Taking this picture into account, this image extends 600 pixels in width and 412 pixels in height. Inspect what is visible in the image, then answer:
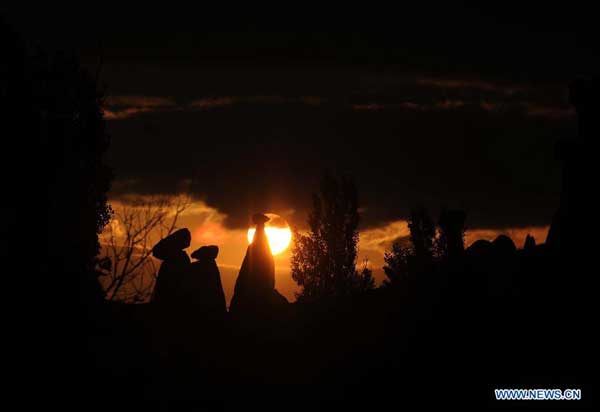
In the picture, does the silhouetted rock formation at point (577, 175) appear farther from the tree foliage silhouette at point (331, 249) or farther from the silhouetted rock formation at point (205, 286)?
the tree foliage silhouette at point (331, 249)

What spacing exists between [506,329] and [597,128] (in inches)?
307

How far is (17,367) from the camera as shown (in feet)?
26.3

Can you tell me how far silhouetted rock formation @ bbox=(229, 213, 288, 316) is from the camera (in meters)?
28.3

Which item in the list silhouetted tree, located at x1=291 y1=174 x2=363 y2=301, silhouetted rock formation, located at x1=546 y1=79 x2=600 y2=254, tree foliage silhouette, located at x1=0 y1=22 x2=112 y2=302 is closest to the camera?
tree foliage silhouette, located at x1=0 y1=22 x2=112 y2=302

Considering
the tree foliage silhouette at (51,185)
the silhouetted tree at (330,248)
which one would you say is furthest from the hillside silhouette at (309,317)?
the silhouetted tree at (330,248)

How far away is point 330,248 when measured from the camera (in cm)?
4784

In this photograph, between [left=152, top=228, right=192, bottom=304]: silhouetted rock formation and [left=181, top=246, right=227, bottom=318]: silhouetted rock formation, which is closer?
[left=181, top=246, right=227, bottom=318]: silhouetted rock formation

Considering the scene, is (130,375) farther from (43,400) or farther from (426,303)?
(426,303)

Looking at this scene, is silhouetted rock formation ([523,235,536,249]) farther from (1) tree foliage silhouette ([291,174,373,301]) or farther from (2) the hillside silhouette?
(1) tree foliage silhouette ([291,174,373,301])

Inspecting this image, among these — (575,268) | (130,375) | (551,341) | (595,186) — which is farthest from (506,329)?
(130,375)

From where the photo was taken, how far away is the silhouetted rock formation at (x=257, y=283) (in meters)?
28.3

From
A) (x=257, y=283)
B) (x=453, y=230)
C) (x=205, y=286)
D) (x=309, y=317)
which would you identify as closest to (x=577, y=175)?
(x=453, y=230)

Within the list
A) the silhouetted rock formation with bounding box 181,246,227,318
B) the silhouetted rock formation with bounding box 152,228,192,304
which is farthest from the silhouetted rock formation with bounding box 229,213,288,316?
the silhouetted rock formation with bounding box 152,228,192,304

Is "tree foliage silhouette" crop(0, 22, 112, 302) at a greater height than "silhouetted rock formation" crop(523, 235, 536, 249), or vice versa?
"silhouetted rock formation" crop(523, 235, 536, 249)
